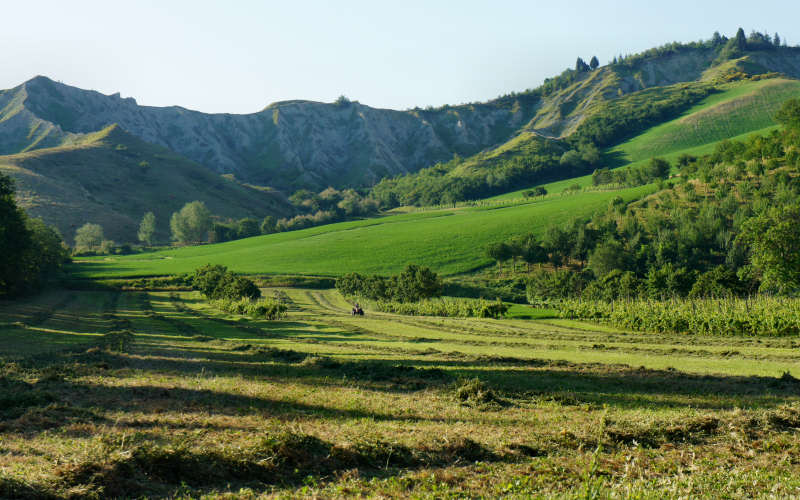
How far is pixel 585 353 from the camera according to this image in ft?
109

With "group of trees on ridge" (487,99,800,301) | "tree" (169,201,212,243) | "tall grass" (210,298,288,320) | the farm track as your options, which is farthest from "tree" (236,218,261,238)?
the farm track

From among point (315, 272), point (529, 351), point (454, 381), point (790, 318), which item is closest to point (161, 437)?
point (454, 381)

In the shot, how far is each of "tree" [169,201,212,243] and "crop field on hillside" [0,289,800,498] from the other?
155071mm

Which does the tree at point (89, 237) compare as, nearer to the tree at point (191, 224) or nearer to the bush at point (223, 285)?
the tree at point (191, 224)

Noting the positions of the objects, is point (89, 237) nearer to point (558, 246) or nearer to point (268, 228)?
point (268, 228)

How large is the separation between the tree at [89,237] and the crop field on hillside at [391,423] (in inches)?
5313

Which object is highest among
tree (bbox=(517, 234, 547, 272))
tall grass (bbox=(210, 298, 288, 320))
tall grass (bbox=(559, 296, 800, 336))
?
tall grass (bbox=(210, 298, 288, 320))

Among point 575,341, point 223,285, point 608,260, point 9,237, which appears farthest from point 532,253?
point 9,237

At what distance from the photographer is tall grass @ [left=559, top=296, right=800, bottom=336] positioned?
1571 inches

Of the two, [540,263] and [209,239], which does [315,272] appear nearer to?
[540,263]

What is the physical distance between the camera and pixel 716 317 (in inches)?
1700

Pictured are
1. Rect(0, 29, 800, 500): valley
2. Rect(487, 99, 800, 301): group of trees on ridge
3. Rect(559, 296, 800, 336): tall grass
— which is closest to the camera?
Rect(0, 29, 800, 500): valley

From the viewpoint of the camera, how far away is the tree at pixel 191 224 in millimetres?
176125

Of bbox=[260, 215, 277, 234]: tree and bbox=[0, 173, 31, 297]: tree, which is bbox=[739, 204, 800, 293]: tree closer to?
bbox=[0, 173, 31, 297]: tree
